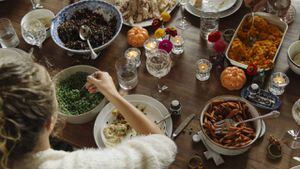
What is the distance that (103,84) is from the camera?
1.42 meters

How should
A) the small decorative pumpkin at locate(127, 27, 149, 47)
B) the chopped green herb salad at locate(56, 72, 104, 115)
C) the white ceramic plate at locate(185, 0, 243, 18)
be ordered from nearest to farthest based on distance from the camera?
1. the chopped green herb salad at locate(56, 72, 104, 115)
2. the small decorative pumpkin at locate(127, 27, 149, 47)
3. the white ceramic plate at locate(185, 0, 243, 18)

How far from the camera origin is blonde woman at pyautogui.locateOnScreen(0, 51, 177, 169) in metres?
0.95

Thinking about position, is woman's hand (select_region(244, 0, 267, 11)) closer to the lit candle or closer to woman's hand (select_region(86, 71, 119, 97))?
the lit candle

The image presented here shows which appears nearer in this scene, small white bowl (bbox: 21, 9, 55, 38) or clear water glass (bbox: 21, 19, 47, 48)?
clear water glass (bbox: 21, 19, 47, 48)

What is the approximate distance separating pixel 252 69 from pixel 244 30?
0.93 ft

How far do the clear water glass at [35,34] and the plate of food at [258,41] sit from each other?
877 millimetres

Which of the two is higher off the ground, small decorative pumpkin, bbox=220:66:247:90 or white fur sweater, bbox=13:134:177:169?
white fur sweater, bbox=13:134:177:169

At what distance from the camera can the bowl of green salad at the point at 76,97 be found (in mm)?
1472

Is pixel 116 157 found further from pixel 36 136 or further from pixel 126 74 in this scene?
pixel 126 74

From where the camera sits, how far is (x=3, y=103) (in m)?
0.94

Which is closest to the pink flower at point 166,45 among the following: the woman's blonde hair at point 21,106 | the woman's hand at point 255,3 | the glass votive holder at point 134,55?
the glass votive holder at point 134,55

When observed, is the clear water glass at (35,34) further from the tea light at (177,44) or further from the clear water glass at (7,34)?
the tea light at (177,44)

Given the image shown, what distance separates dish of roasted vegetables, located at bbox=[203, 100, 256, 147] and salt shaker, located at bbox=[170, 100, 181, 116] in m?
0.13

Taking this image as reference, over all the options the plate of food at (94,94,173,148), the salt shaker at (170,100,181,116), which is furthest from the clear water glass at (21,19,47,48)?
the salt shaker at (170,100,181,116)
